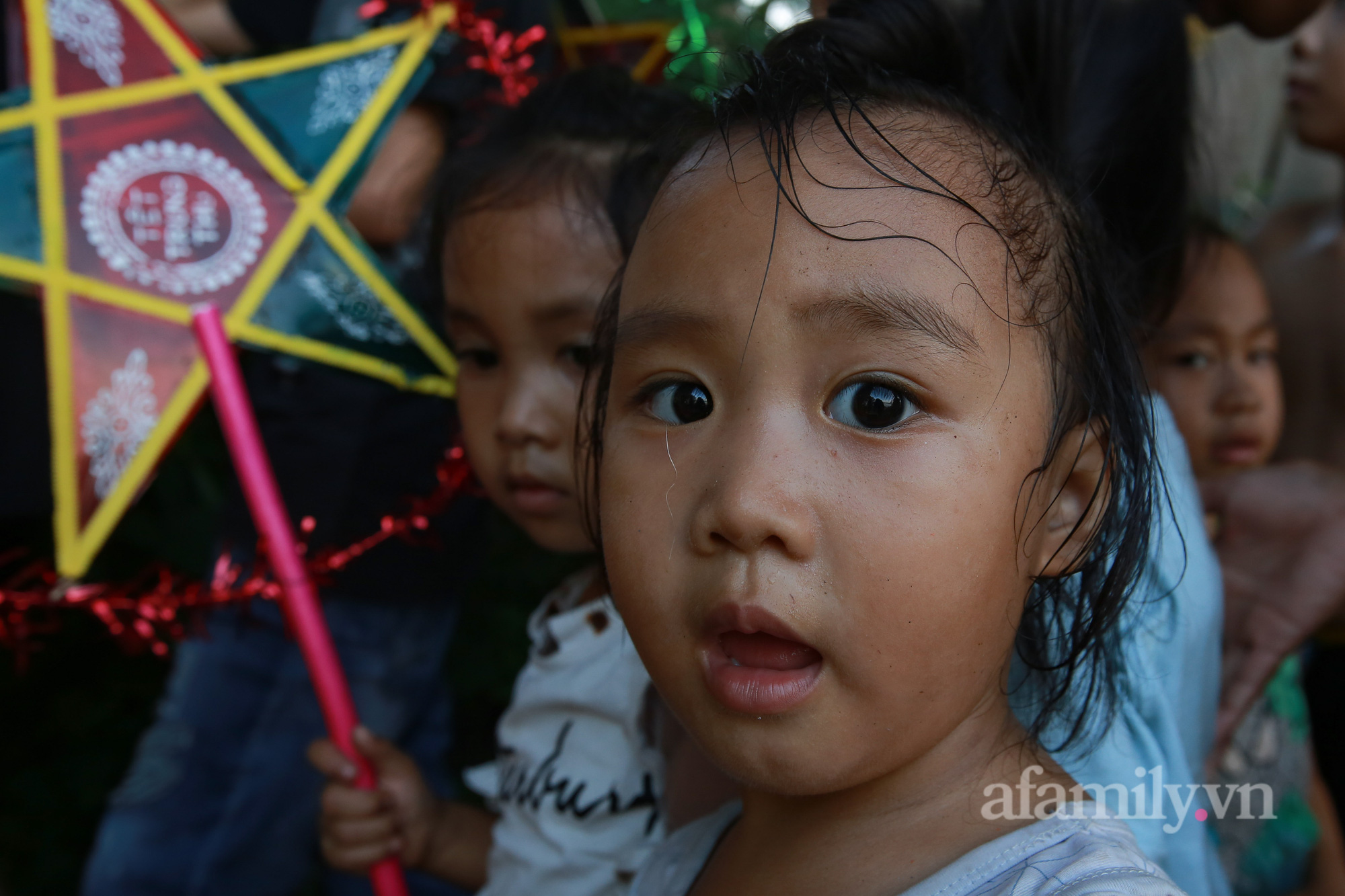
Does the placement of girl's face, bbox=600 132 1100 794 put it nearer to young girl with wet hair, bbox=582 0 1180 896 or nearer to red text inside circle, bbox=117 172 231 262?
young girl with wet hair, bbox=582 0 1180 896

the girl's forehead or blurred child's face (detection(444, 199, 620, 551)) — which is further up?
blurred child's face (detection(444, 199, 620, 551))

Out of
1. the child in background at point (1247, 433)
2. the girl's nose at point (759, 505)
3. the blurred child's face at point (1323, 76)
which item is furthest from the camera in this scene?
the blurred child's face at point (1323, 76)

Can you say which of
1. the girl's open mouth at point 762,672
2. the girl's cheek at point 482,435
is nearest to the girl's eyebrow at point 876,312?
the girl's open mouth at point 762,672

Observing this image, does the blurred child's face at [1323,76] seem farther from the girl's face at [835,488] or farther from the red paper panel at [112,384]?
the red paper panel at [112,384]

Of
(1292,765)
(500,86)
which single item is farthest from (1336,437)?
(500,86)

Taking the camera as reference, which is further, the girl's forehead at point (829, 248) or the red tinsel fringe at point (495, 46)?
the red tinsel fringe at point (495, 46)

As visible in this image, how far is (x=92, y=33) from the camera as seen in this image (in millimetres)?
1289

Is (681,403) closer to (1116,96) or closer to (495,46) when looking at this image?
(1116,96)

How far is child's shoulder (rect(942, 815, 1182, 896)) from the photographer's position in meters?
0.69

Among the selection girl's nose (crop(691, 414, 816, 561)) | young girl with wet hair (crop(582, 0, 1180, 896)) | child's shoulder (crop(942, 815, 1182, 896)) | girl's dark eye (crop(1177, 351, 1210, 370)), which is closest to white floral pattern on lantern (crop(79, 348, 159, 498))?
young girl with wet hair (crop(582, 0, 1180, 896))

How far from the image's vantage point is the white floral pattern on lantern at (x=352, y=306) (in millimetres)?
1423

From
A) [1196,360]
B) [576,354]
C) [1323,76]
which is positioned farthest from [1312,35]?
[576,354]

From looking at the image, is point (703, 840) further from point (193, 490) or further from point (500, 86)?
point (193, 490)

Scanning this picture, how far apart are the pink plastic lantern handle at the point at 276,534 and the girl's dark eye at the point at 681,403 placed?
2.27 feet
